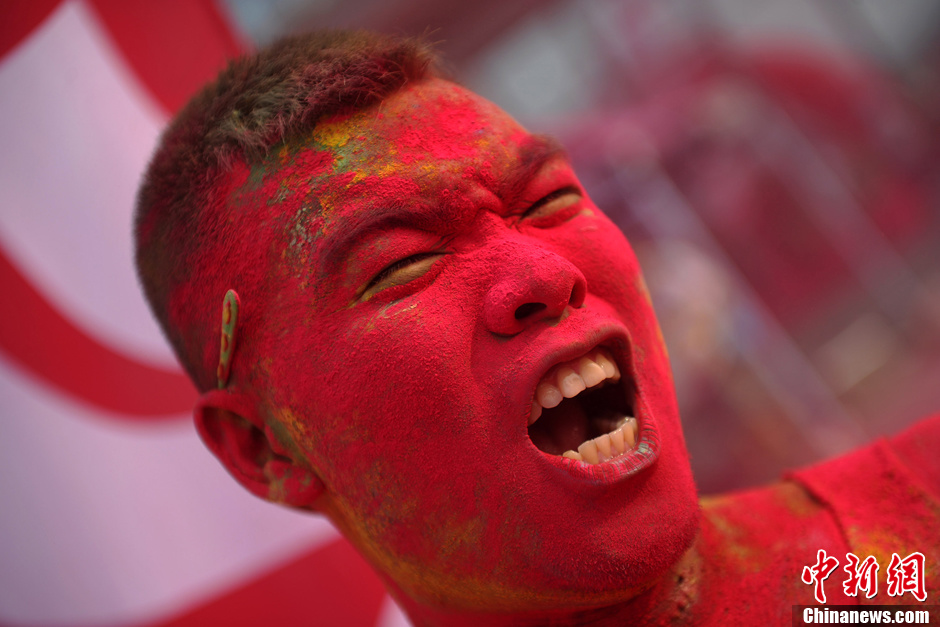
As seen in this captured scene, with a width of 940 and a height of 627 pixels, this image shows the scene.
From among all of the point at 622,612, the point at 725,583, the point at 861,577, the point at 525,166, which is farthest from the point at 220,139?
the point at 861,577

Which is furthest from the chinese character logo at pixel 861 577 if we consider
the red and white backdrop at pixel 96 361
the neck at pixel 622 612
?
the red and white backdrop at pixel 96 361

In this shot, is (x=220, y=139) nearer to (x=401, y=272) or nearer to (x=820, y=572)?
(x=401, y=272)

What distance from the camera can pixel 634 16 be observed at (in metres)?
2.09

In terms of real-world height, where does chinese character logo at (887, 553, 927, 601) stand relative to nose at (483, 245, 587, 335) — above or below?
below

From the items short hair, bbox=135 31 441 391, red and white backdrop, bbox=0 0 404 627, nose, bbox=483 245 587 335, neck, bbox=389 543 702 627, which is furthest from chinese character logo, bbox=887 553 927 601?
red and white backdrop, bbox=0 0 404 627

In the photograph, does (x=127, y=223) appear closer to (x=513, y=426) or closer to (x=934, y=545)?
(x=513, y=426)

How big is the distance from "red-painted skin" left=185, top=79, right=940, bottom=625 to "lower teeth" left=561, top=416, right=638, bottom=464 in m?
0.02

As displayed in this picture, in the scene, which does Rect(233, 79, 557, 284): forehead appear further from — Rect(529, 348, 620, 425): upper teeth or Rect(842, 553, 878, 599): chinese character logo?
Rect(842, 553, 878, 599): chinese character logo

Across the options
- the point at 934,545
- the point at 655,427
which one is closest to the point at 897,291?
the point at 934,545

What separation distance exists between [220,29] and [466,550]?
4.80ft

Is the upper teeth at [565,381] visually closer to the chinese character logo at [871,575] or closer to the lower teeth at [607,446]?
the lower teeth at [607,446]

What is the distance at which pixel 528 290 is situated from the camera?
86 cm

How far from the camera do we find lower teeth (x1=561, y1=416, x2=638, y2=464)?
35.0 inches

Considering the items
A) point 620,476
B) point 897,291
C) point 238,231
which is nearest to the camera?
point 620,476
